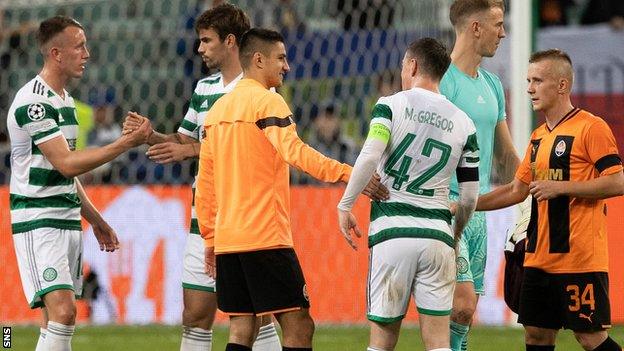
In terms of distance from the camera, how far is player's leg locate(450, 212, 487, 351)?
7090 mm

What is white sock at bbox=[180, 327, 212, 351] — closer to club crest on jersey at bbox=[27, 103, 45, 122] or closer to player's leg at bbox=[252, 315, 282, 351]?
player's leg at bbox=[252, 315, 282, 351]

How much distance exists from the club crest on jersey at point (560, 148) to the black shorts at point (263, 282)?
1.42 metres

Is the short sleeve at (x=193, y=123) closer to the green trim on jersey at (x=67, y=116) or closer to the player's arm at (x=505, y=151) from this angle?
the green trim on jersey at (x=67, y=116)

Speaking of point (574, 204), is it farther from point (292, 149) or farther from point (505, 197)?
point (292, 149)

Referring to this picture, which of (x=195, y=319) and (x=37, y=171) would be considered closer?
(x=37, y=171)

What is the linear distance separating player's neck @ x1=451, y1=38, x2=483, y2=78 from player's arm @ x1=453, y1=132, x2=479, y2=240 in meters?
0.97

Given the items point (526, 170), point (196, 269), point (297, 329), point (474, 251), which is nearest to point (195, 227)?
point (196, 269)

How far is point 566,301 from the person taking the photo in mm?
6641

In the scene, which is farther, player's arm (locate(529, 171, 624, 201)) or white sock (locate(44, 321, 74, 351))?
white sock (locate(44, 321, 74, 351))

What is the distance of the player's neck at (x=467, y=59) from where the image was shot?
7352 mm

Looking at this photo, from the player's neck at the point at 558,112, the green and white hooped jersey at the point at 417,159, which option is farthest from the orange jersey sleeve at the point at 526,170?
the green and white hooped jersey at the point at 417,159

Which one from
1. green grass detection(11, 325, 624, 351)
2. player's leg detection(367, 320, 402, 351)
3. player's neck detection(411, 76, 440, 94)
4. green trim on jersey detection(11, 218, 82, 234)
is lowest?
green grass detection(11, 325, 624, 351)

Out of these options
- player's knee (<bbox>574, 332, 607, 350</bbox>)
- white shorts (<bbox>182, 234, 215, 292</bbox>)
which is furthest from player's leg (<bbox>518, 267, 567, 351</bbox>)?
white shorts (<bbox>182, 234, 215, 292</bbox>)

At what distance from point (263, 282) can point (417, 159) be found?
3.18ft
